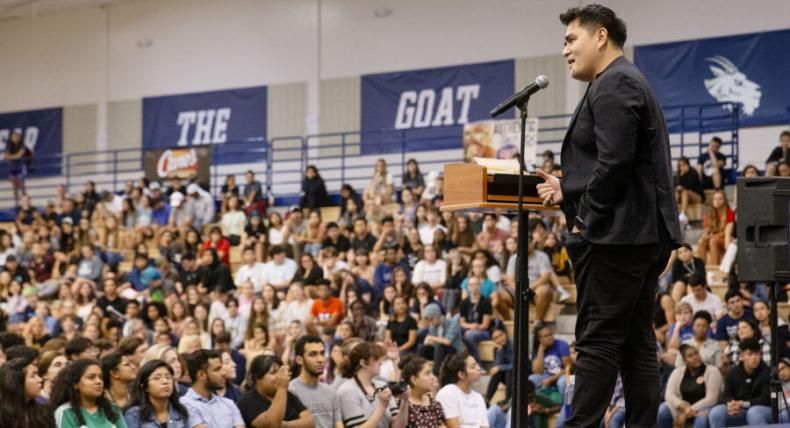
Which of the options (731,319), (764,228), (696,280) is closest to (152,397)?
(764,228)

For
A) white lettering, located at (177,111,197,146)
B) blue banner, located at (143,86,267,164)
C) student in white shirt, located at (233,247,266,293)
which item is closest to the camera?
student in white shirt, located at (233,247,266,293)

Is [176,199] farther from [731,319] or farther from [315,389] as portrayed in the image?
[315,389]

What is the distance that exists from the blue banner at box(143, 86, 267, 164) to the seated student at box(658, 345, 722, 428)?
11408 mm

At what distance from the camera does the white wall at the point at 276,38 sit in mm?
17016

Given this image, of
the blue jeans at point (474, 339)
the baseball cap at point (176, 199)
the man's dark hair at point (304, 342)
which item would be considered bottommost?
the blue jeans at point (474, 339)

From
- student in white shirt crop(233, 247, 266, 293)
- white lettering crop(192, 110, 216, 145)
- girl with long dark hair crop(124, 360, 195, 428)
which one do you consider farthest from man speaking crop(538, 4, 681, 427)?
white lettering crop(192, 110, 216, 145)

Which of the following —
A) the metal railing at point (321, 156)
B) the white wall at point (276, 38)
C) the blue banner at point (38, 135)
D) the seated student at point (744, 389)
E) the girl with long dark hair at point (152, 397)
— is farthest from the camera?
the blue banner at point (38, 135)

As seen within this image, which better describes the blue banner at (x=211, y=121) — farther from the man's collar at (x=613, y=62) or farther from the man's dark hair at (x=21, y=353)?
the man's collar at (x=613, y=62)

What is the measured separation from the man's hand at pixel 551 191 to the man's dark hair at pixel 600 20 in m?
0.51

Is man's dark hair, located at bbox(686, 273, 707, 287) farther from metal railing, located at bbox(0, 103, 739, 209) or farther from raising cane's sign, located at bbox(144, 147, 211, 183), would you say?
raising cane's sign, located at bbox(144, 147, 211, 183)

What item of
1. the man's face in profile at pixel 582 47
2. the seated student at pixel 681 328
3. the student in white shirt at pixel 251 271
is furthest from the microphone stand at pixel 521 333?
the student in white shirt at pixel 251 271

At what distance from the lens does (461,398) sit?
29.0 feet

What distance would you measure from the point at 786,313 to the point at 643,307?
26.1ft

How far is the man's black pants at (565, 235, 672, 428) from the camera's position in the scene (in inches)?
154
